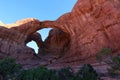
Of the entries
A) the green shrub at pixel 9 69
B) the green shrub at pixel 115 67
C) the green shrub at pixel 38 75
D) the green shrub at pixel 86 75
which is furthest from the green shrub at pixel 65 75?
the green shrub at pixel 9 69

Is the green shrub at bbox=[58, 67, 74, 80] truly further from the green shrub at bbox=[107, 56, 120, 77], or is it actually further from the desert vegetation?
the green shrub at bbox=[107, 56, 120, 77]

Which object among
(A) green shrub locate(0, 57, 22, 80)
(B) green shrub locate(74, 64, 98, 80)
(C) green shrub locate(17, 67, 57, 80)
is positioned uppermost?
(A) green shrub locate(0, 57, 22, 80)

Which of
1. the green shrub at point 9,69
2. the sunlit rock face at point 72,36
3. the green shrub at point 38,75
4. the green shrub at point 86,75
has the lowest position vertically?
the green shrub at point 86,75

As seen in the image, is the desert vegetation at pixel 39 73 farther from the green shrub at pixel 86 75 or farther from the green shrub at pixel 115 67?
the green shrub at pixel 115 67

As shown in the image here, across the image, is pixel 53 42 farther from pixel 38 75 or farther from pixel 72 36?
pixel 38 75

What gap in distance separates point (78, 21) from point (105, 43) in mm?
8460

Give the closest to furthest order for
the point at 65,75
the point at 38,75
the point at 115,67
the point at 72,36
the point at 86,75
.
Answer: the point at 38,75
the point at 115,67
the point at 86,75
the point at 65,75
the point at 72,36

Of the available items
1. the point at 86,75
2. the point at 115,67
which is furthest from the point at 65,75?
the point at 115,67

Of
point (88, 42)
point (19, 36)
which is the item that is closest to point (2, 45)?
point (19, 36)

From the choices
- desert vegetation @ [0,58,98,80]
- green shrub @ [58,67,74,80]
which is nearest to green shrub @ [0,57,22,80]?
desert vegetation @ [0,58,98,80]

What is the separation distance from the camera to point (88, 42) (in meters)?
47.9

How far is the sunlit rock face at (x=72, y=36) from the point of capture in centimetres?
4522

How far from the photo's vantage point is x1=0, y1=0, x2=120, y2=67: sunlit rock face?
45219mm

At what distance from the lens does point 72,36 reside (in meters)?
52.6
